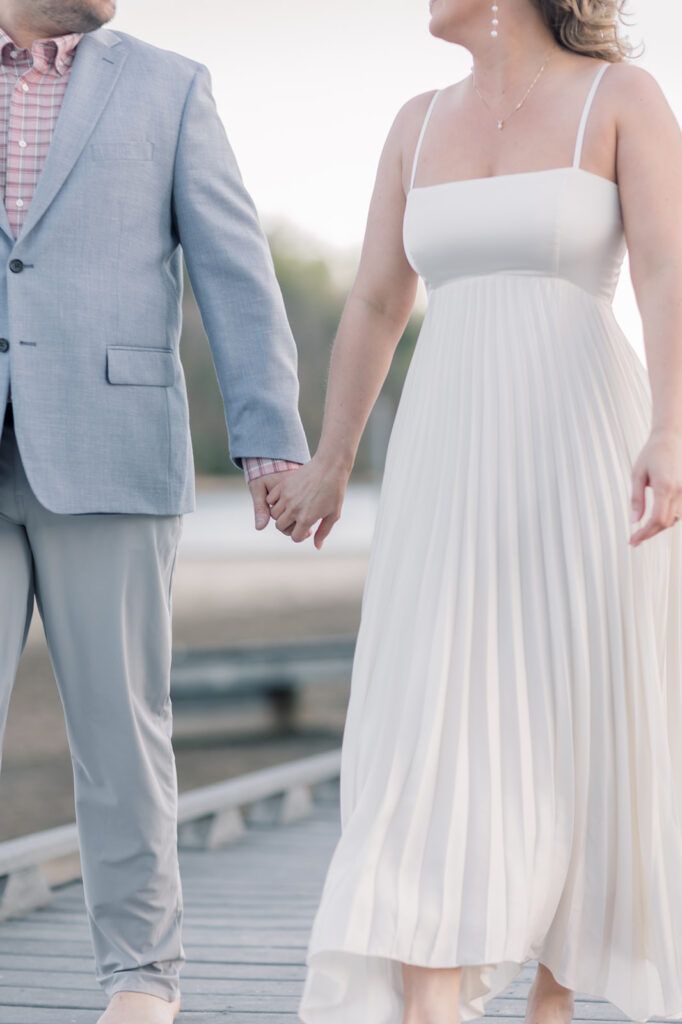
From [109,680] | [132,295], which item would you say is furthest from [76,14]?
[109,680]

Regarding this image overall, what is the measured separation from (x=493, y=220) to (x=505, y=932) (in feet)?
3.09

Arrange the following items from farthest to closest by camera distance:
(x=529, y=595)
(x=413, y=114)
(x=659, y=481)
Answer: (x=413, y=114) → (x=529, y=595) → (x=659, y=481)

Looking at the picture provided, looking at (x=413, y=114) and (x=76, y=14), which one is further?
(x=76, y=14)

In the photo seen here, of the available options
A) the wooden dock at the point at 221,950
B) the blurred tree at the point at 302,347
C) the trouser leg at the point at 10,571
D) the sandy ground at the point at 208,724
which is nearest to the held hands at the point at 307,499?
the trouser leg at the point at 10,571

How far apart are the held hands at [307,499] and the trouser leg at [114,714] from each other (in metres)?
0.20

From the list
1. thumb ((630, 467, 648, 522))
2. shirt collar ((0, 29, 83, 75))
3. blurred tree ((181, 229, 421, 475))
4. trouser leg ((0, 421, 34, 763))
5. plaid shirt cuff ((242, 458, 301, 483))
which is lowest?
blurred tree ((181, 229, 421, 475))

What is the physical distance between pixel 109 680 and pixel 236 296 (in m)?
0.67

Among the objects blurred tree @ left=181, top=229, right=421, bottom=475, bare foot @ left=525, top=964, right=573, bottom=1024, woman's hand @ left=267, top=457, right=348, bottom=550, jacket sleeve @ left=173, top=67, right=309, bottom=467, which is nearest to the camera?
bare foot @ left=525, top=964, right=573, bottom=1024

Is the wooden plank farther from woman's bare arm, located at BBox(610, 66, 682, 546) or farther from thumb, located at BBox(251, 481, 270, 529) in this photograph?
woman's bare arm, located at BBox(610, 66, 682, 546)

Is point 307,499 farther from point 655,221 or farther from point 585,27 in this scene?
point 585,27

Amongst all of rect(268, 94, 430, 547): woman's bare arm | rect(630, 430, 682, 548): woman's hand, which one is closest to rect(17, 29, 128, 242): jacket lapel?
rect(268, 94, 430, 547): woman's bare arm

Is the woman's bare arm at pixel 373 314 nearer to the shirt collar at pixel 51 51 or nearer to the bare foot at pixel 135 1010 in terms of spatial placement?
the shirt collar at pixel 51 51

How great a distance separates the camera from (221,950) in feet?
9.46

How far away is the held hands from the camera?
2223 millimetres
